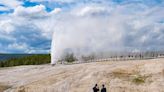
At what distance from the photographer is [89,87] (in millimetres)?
63844

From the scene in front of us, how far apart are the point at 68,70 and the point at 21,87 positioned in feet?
36.1

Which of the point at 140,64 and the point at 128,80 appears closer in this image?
the point at 128,80

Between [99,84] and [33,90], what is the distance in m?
13.0

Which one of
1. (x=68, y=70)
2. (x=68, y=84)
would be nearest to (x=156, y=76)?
(x=68, y=84)

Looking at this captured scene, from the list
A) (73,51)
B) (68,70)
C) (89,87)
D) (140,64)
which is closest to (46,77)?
(68,70)

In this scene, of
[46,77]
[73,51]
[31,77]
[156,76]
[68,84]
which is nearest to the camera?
[156,76]

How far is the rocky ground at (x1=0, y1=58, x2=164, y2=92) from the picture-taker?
61312 mm

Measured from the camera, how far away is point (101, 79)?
65562 mm

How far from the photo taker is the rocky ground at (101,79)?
61312mm

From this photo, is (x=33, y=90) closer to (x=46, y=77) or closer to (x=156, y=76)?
(x=46, y=77)

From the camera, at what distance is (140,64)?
68.6 m

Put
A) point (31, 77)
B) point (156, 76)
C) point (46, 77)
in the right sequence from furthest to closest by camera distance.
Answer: point (31, 77) → point (46, 77) → point (156, 76)

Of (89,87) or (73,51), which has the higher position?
(73,51)

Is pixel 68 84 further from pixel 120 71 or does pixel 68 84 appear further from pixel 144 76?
pixel 144 76
